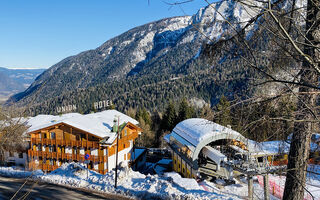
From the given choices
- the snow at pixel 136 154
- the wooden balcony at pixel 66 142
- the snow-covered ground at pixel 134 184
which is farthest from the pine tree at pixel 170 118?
the snow-covered ground at pixel 134 184

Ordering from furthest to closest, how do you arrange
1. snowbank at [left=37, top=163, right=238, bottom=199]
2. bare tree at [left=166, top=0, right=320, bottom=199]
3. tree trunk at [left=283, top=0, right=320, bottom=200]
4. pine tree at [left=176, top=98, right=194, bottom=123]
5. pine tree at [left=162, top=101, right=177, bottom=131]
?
pine tree at [left=162, top=101, right=177, bottom=131] < pine tree at [left=176, top=98, right=194, bottom=123] < snowbank at [left=37, top=163, right=238, bottom=199] < tree trunk at [left=283, top=0, right=320, bottom=200] < bare tree at [left=166, top=0, right=320, bottom=199]

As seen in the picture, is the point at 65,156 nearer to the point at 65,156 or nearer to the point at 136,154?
the point at 65,156

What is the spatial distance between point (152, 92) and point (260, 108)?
121 meters

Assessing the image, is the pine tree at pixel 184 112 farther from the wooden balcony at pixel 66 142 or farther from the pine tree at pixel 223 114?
the pine tree at pixel 223 114

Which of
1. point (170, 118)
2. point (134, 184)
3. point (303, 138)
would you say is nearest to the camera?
point (303, 138)

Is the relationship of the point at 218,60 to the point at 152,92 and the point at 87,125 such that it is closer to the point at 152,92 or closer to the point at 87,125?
the point at 87,125

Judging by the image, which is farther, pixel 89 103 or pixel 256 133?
pixel 89 103

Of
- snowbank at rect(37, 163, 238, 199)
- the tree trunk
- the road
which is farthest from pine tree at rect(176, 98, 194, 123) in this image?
the tree trunk

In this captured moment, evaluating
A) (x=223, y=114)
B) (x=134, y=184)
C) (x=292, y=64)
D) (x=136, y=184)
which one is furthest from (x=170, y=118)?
(x=223, y=114)

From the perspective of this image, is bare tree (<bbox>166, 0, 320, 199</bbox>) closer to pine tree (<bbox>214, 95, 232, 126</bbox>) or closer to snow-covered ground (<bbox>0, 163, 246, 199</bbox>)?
pine tree (<bbox>214, 95, 232, 126</bbox>)

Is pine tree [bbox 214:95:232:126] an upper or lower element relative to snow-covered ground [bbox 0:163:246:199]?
upper

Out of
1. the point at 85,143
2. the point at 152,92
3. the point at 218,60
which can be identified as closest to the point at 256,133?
the point at 218,60

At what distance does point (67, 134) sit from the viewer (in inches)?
933

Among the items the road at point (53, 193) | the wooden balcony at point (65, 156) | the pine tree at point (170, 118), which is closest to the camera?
the road at point (53, 193)
